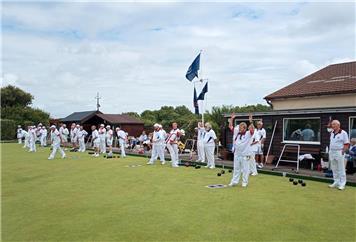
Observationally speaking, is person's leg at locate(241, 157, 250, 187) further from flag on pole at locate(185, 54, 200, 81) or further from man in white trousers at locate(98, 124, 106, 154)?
man in white trousers at locate(98, 124, 106, 154)

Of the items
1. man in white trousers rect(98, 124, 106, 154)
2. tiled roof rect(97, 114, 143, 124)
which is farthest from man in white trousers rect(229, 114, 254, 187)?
tiled roof rect(97, 114, 143, 124)

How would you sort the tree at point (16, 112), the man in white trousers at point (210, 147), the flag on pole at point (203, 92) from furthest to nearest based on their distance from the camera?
the tree at point (16, 112)
the flag on pole at point (203, 92)
the man in white trousers at point (210, 147)

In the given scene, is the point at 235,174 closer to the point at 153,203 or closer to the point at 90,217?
the point at 153,203

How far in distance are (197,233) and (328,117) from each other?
10792mm

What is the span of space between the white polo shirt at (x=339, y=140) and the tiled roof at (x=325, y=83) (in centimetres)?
941

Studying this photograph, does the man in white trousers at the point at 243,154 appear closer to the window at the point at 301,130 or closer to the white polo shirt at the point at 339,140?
the white polo shirt at the point at 339,140

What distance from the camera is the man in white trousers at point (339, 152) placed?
10242mm

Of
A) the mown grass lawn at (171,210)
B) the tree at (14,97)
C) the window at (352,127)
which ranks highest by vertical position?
the tree at (14,97)

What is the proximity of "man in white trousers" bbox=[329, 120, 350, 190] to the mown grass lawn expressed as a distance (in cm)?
33

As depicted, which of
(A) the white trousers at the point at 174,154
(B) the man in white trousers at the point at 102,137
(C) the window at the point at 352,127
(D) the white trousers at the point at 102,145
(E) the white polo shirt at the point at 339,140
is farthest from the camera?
(D) the white trousers at the point at 102,145

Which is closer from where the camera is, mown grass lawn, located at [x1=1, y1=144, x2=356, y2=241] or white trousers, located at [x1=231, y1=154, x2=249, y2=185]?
mown grass lawn, located at [x1=1, y1=144, x2=356, y2=241]

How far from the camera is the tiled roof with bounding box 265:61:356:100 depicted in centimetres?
1975

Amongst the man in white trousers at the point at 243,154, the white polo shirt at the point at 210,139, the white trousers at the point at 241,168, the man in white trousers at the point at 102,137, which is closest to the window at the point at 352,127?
the white polo shirt at the point at 210,139

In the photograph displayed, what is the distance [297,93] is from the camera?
21625 millimetres
